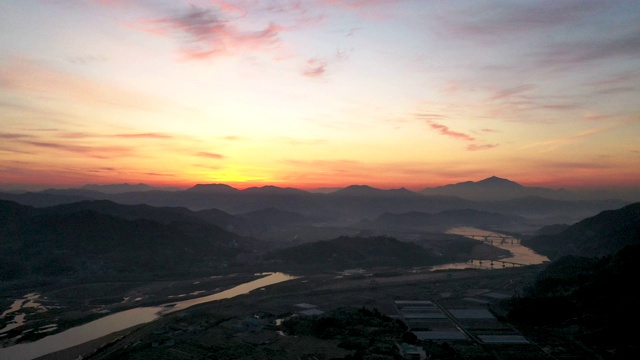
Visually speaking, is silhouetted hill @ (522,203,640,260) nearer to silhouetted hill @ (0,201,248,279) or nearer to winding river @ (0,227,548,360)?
winding river @ (0,227,548,360)

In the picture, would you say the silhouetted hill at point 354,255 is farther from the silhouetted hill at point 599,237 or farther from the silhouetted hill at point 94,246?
the silhouetted hill at point 599,237

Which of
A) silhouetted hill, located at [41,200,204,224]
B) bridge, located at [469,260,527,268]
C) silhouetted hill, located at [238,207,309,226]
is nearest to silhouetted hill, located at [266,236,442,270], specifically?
bridge, located at [469,260,527,268]

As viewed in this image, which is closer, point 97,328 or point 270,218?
point 97,328

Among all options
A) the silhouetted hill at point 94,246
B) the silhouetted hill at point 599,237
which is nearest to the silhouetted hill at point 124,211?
the silhouetted hill at point 94,246

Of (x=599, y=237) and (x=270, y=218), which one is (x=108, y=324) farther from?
(x=270, y=218)

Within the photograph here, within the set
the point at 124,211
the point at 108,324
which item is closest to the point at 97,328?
the point at 108,324

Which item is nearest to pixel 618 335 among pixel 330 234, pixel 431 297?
pixel 431 297
